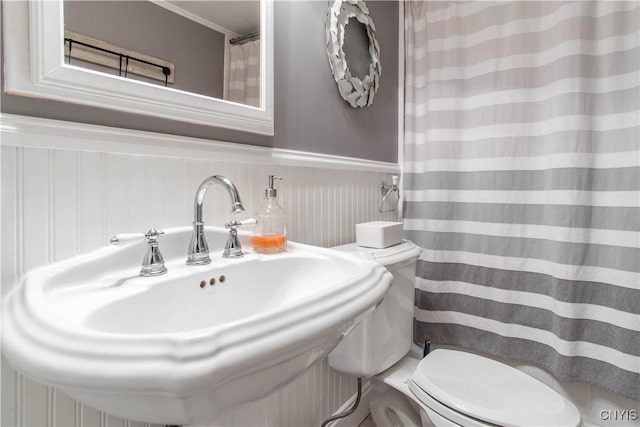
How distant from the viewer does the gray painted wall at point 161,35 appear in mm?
648

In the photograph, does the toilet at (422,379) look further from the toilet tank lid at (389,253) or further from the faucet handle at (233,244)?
the faucet handle at (233,244)

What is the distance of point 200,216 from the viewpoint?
715mm

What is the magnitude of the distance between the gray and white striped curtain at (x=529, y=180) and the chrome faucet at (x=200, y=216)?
1029 millimetres

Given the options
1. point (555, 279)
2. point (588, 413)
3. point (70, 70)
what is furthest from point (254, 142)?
point (588, 413)

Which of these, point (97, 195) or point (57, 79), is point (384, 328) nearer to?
point (97, 195)

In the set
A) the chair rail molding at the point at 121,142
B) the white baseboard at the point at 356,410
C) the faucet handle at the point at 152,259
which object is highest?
the chair rail molding at the point at 121,142

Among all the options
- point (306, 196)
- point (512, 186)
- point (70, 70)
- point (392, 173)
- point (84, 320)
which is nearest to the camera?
point (84, 320)

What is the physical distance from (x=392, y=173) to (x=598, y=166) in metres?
0.77

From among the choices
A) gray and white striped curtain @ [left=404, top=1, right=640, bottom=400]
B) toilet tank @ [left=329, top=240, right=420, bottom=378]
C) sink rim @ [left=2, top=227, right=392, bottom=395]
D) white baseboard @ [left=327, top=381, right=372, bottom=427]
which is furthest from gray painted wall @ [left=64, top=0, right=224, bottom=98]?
white baseboard @ [left=327, top=381, right=372, bottom=427]

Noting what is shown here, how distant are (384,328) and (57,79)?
1053 mm

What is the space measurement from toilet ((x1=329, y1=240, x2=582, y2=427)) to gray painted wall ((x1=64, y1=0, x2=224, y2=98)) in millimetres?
679

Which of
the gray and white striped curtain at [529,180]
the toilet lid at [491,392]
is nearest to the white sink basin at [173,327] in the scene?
the toilet lid at [491,392]

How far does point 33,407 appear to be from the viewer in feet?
1.81

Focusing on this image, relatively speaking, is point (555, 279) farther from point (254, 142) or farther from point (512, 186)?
point (254, 142)
